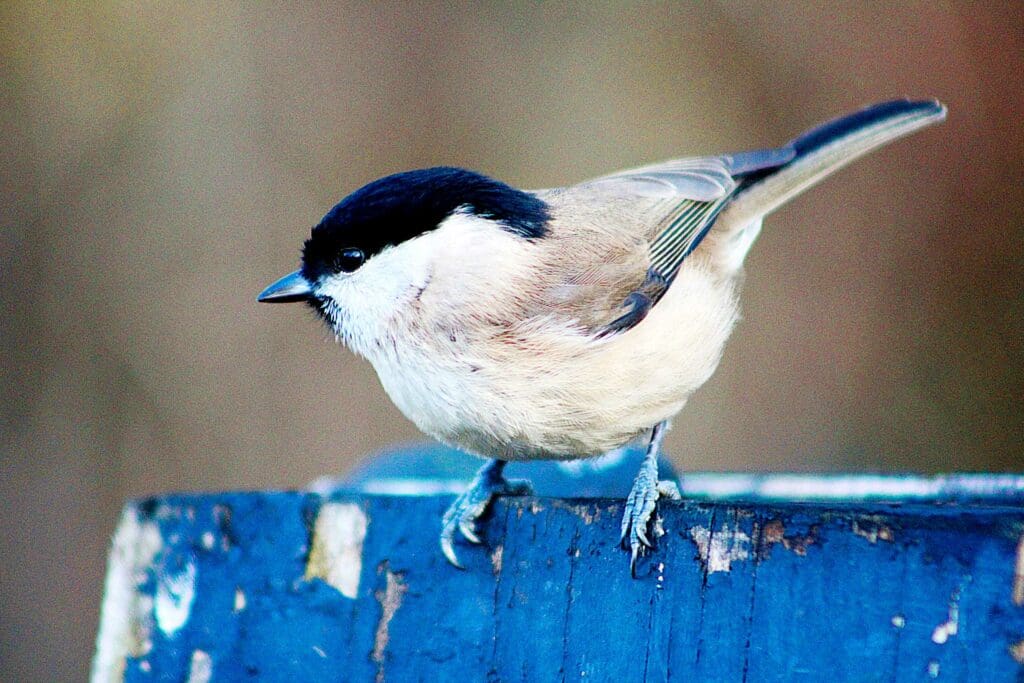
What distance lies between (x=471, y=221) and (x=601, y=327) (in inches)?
13.9

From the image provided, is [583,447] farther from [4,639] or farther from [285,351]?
[4,639]

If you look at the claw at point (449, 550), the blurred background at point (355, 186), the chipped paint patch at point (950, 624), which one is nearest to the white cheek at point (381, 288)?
the claw at point (449, 550)

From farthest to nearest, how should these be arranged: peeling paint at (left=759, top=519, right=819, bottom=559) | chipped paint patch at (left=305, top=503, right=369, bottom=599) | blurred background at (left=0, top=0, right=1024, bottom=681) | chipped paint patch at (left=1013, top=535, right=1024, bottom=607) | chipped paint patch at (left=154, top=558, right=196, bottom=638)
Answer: blurred background at (left=0, top=0, right=1024, bottom=681) → chipped paint patch at (left=154, top=558, right=196, bottom=638) → chipped paint patch at (left=305, top=503, right=369, bottom=599) → peeling paint at (left=759, top=519, right=819, bottom=559) → chipped paint patch at (left=1013, top=535, right=1024, bottom=607)

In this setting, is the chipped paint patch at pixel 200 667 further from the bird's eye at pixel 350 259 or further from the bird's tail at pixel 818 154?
the bird's tail at pixel 818 154

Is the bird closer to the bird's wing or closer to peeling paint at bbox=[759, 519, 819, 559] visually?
the bird's wing

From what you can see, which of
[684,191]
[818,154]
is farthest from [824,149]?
[684,191]

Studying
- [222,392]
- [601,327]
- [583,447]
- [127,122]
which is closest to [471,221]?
[601,327]

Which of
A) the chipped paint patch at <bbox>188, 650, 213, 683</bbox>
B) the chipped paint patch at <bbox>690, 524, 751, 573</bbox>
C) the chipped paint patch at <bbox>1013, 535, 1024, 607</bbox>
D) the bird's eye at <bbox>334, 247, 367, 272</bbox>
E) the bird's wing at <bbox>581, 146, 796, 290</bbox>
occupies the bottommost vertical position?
the chipped paint patch at <bbox>188, 650, 213, 683</bbox>

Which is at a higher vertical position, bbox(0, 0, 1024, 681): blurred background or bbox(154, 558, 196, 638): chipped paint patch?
bbox(0, 0, 1024, 681): blurred background

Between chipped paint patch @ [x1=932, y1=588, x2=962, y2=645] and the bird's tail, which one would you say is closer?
chipped paint patch @ [x1=932, y1=588, x2=962, y2=645]

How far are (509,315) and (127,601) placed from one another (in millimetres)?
1013

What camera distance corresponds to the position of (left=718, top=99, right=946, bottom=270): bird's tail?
2773mm

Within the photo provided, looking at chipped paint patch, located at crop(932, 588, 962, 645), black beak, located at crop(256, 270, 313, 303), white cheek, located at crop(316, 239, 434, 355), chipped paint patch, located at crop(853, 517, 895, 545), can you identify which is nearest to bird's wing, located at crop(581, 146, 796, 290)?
white cheek, located at crop(316, 239, 434, 355)

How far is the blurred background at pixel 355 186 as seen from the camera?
4410 millimetres
